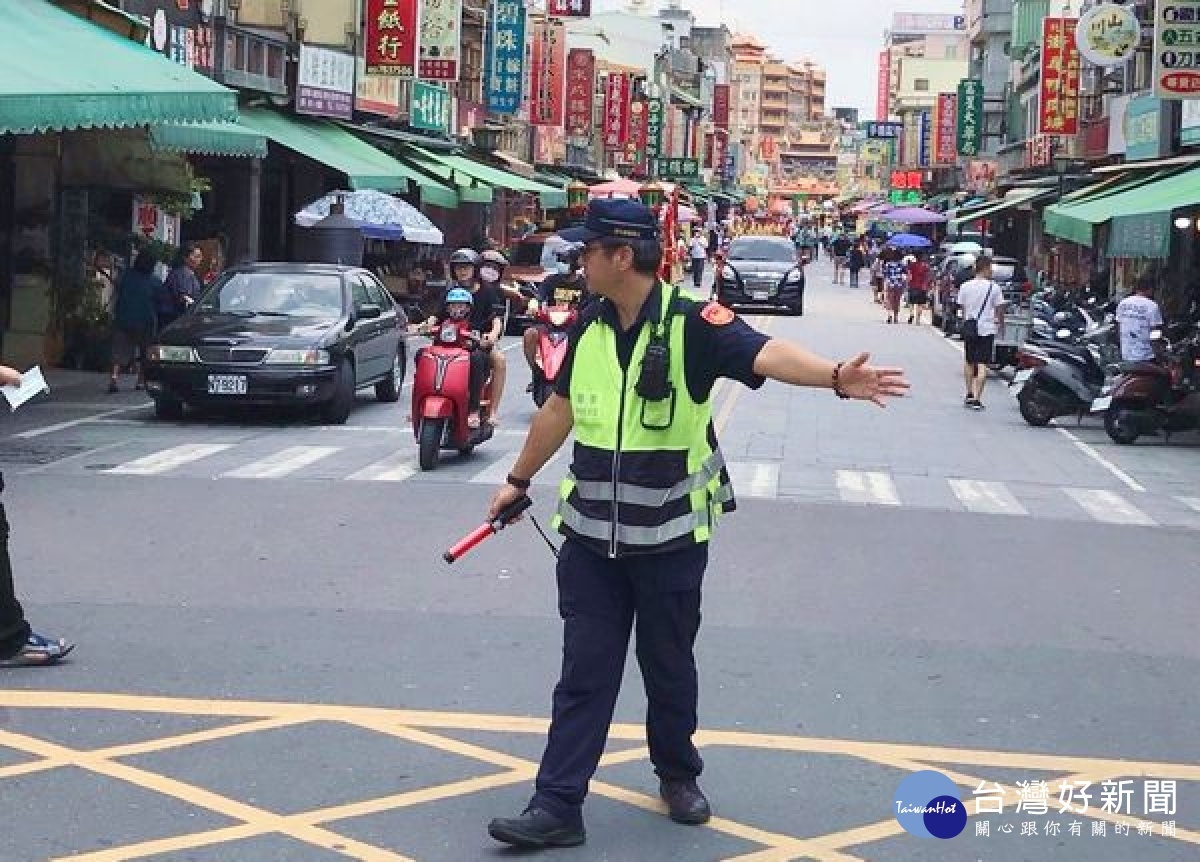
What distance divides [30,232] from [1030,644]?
641 inches

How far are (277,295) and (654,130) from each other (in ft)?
A: 220

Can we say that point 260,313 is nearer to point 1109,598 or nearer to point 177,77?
point 177,77

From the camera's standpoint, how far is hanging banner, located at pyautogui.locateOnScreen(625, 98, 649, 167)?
73.6 meters

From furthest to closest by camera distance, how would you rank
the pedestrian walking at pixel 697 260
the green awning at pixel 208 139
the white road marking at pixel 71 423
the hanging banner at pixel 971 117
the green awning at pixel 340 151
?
the hanging banner at pixel 971 117, the pedestrian walking at pixel 697 260, the green awning at pixel 340 151, the green awning at pixel 208 139, the white road marking at pixel 71 423

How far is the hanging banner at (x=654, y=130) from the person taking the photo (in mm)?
82062

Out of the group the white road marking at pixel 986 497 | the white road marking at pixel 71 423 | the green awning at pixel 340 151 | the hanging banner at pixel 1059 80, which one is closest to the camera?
the white road marking at pixel 986 497

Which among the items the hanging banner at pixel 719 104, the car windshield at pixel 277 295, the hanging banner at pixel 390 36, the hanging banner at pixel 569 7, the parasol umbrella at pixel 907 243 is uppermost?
the hanging banner at pixel 719 104

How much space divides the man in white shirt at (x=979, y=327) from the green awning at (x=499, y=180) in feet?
58.4

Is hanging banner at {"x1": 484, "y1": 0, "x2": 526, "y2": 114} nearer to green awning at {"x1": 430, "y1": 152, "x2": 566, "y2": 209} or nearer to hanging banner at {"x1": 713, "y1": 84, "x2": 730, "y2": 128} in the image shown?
green awning at {"x1": 430, "y1": 152, "x2": 566, "y2": 209}

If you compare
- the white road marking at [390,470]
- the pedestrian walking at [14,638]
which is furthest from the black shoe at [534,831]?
the white road marking at [390,470]

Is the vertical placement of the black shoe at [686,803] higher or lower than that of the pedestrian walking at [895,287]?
lower

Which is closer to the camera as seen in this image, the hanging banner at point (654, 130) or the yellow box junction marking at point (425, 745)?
the yellow box junction marking at point (425, 745)

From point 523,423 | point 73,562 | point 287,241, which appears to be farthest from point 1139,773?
point 287,241

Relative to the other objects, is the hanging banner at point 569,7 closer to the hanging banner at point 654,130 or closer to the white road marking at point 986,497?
the hanging banner at point 654,130
